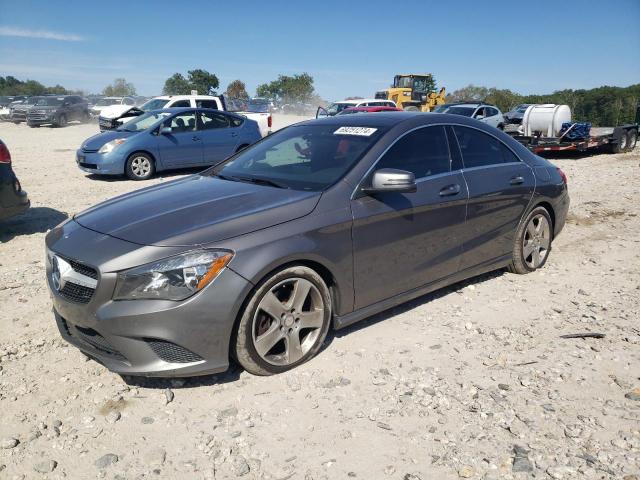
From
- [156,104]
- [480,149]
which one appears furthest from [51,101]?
[480,149]

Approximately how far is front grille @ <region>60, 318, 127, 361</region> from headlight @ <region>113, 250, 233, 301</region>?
31 cm

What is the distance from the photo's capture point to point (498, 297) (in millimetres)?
4789

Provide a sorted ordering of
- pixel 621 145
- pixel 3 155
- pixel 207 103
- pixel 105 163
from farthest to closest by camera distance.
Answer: pixel 207 103, pixel 621 145, pixel 105 163, pixel 3 155

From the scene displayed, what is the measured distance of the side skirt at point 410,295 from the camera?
371 centimetres

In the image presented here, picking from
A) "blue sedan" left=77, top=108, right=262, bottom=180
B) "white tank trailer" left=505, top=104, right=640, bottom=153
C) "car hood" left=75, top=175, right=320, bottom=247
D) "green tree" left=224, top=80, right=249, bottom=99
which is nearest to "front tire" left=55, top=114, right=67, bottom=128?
"blue sedan" left=77, top=108, right=262, bottom=180

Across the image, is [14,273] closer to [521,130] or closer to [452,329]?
[452,329]

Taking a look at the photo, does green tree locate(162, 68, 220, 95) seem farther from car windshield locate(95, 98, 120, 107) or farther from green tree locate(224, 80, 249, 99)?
car windshield locate(95, 98, 120, 107)

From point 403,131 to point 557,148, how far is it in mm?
12407

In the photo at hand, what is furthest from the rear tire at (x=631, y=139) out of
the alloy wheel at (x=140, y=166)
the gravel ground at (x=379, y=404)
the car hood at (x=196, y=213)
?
the car hood at (x=196, y=213)

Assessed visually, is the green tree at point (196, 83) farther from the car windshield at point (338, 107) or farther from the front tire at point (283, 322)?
the front tire at point (283, 322)

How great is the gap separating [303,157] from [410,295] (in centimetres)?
136

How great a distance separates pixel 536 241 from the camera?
5.33 m

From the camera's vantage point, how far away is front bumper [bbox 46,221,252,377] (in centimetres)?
293

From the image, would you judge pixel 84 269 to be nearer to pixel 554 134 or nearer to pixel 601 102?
pixel 554 134
